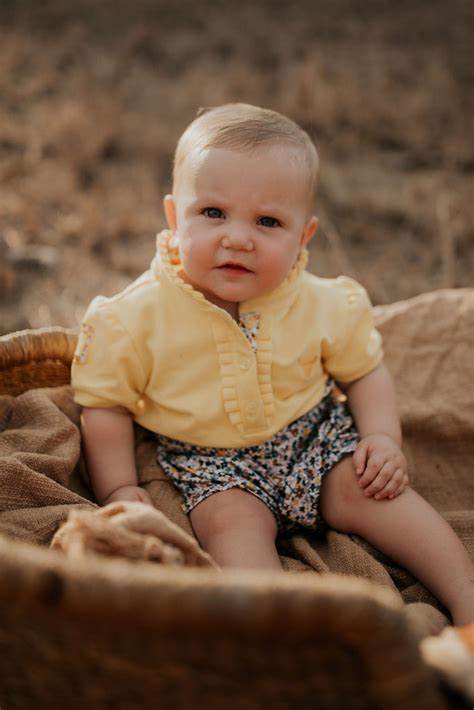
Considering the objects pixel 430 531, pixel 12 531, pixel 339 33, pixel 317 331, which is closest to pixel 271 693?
pixel 12 531

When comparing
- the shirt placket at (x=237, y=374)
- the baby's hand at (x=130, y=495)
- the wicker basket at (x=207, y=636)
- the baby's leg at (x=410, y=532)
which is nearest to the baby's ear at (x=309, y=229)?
the shirt placket at (x=237, y=374)

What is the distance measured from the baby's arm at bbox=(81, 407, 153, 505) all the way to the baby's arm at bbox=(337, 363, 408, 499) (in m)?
0.43

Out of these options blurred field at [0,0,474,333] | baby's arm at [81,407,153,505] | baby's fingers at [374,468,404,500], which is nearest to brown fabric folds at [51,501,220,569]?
baby's arm at [81,407,153,505]

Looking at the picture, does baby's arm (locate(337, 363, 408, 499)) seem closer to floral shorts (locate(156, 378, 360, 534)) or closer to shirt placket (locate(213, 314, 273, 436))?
floral shorts (locate(156, 378, 360, 534))

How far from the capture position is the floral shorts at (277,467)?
65.3 inches

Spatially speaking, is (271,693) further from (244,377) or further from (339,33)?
(339,33)

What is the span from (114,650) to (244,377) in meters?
0.77

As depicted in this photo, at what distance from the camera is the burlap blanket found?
149cm

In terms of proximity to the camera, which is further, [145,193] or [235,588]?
[145,193]

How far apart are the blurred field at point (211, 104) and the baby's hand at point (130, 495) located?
1.33 m

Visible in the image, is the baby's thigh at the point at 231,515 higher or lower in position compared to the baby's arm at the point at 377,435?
lower

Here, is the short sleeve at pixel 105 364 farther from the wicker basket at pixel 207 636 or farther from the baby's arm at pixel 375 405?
the wicker basket at pixel 207 636

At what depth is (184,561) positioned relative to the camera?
119 centimetres

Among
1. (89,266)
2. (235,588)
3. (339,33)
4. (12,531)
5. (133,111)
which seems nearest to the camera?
(235,588)
